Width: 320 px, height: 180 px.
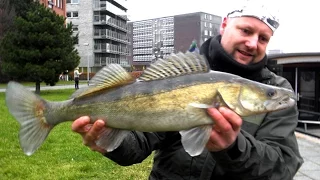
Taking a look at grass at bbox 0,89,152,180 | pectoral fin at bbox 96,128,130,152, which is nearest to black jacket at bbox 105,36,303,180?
pectoral fin at bbox 96,128,130,152

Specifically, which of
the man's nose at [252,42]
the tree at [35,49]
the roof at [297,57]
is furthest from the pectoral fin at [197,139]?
the tree at [35,49]

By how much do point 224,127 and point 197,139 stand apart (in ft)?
0.51

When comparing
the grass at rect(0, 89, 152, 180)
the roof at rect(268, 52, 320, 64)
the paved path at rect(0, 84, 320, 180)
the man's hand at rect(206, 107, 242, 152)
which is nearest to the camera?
the man's hand at rect(206, 107, 242, 152)

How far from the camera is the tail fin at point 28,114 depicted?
2.36 meters

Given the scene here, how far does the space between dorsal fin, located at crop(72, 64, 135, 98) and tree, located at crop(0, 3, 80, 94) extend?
25155 millimetres

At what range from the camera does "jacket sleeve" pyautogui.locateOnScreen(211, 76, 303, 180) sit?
7.35 ft

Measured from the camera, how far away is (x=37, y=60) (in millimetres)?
27234

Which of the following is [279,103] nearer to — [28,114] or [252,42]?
[252,42]

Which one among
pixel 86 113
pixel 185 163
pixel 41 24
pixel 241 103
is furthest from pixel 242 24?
pixel 41 24

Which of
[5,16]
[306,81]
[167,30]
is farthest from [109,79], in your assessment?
[167,30]

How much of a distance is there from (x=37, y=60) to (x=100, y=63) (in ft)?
157

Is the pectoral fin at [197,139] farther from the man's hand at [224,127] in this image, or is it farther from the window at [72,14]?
the window at [72,14]

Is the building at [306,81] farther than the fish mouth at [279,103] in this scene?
Yes

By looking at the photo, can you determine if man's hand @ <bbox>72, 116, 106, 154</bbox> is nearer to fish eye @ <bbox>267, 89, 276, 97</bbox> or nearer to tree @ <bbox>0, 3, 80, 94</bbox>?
fish eye @ <bbox>267, 89, 276, 97</bbox>
